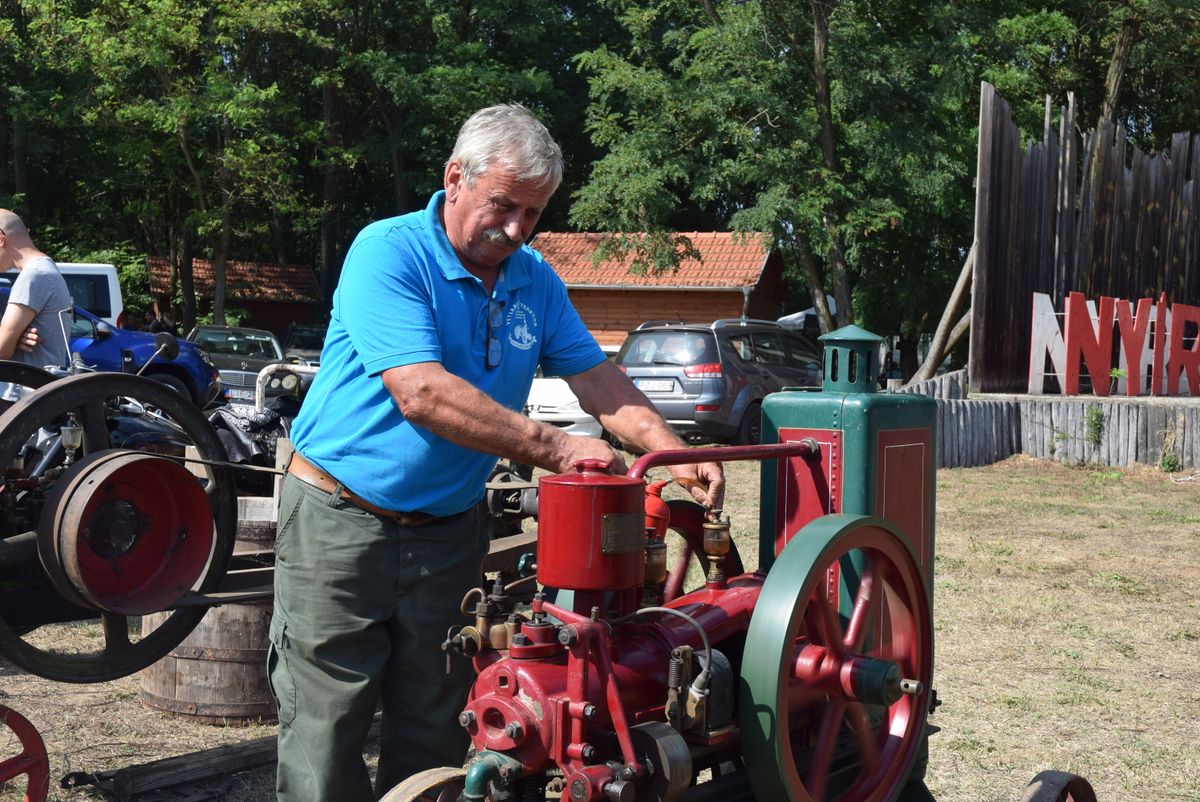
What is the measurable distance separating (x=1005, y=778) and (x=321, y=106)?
3705cm

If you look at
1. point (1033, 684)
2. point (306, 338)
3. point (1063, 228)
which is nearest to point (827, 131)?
point (1063, 228)

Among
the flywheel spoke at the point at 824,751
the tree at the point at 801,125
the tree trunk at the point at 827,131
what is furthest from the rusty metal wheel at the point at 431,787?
the tree trunk at the point at 827,131

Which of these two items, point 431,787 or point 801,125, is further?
point 801,125

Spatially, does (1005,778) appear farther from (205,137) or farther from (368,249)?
(205,137)

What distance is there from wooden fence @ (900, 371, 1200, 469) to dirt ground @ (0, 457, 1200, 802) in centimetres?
370

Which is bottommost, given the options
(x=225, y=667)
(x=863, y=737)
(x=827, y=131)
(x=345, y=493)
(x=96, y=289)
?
(x=225, y=667)

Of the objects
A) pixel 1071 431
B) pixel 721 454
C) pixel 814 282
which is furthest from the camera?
pixel 814 282

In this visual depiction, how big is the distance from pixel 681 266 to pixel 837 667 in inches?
1136

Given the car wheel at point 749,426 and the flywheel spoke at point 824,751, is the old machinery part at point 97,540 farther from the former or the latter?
the car wheel at point 749,426

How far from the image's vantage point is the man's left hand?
9.53ft

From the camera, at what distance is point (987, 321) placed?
15328 mm

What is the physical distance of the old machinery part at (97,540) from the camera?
3631 mm

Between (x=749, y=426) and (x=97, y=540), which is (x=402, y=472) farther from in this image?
(x=749, y=426)

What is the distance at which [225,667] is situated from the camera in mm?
4809
